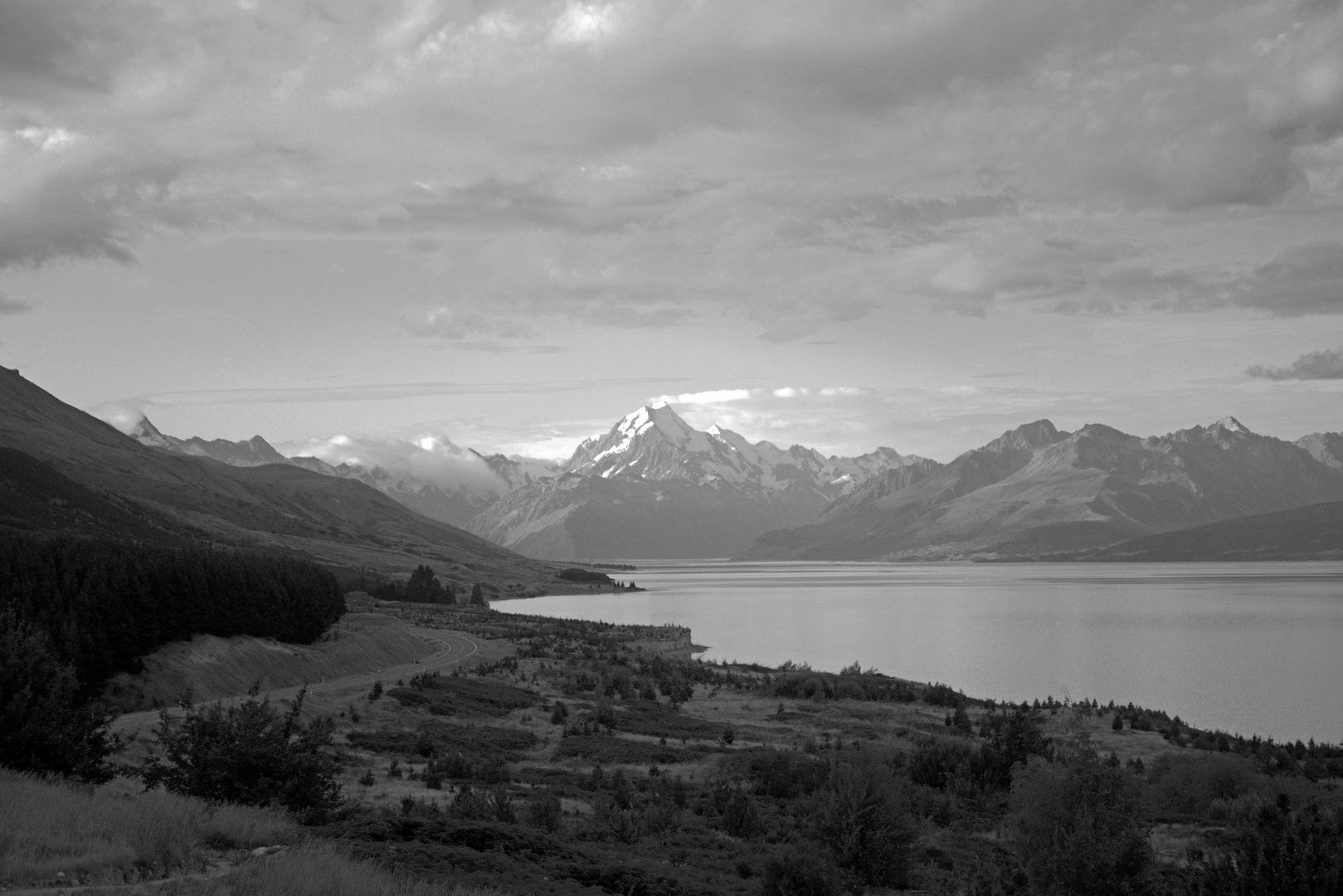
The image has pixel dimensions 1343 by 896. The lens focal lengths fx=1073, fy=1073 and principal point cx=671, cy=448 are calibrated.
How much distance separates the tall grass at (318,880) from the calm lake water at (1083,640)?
4089 centimetres

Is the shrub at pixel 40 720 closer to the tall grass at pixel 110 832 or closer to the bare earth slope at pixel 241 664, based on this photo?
the tall grass at pixel 110 832

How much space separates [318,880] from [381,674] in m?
46.0

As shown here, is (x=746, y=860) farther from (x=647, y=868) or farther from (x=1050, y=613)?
(x=1050, y=613)

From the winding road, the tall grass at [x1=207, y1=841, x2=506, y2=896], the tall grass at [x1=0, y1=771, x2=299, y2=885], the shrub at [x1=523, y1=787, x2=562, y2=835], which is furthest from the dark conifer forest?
the tall grass at [x1=207, y1=841, x2=506, y2=896]

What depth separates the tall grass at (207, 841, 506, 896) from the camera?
1180 centimetres

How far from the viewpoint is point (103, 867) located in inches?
501

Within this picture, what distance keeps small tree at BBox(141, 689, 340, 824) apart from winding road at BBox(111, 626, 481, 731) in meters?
7.38

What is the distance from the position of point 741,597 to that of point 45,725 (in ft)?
531

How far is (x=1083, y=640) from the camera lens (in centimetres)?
8594

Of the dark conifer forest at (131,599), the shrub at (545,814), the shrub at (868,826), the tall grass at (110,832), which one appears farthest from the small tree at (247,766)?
the dark conifer forest at (131,599)

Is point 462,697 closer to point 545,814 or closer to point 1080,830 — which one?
point 545,814

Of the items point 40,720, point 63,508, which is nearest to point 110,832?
point 40,720

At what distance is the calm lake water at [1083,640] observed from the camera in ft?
181

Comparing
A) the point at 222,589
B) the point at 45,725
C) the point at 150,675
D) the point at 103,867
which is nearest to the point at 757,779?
the point at 45,725
